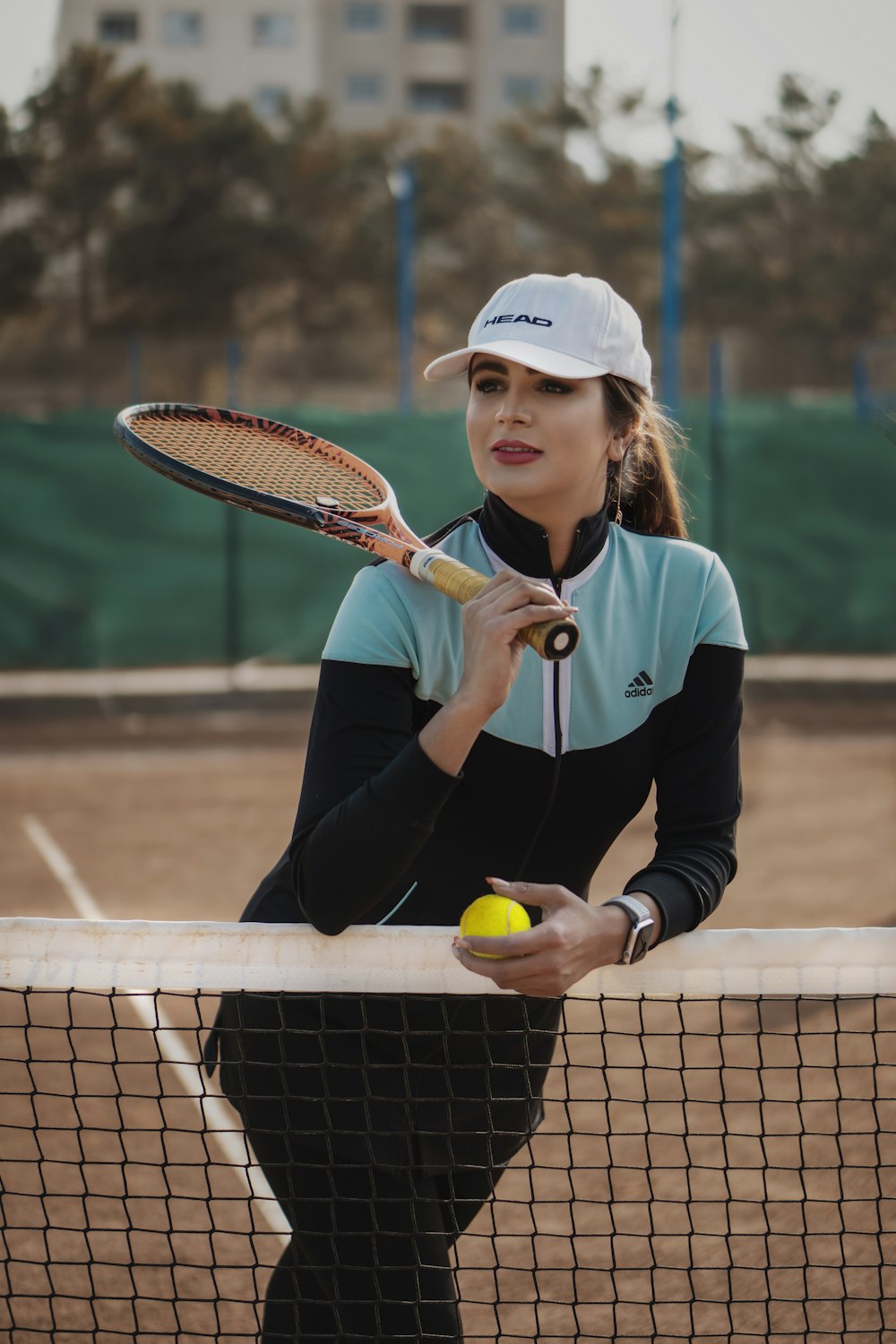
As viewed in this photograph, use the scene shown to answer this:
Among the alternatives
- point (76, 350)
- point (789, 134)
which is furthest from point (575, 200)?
point (76, 350)

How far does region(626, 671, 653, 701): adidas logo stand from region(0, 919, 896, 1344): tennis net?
1.24ft

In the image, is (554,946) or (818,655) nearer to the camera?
(554,946)

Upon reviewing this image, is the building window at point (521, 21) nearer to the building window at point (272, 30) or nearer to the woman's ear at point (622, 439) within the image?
the building window at point (272, 30)

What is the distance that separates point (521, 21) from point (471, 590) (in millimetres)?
58460

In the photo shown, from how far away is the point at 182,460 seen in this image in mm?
2600

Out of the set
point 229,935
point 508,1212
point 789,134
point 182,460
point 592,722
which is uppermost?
point 789,134

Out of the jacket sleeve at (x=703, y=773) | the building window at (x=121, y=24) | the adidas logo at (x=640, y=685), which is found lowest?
the jacket sleeve at (x=703, y=773)

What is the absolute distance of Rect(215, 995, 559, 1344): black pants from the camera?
2.13m

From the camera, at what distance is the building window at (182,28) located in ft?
146

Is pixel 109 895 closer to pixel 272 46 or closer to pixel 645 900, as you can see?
pixel 645 900

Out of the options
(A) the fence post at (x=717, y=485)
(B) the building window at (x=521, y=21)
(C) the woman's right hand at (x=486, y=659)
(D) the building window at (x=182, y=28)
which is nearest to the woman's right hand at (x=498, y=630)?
(C) the woman's right hand at (x=486, y=659)

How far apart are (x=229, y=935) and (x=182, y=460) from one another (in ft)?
2.74

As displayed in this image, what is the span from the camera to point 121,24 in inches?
1724

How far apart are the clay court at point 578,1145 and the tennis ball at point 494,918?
357 mm
